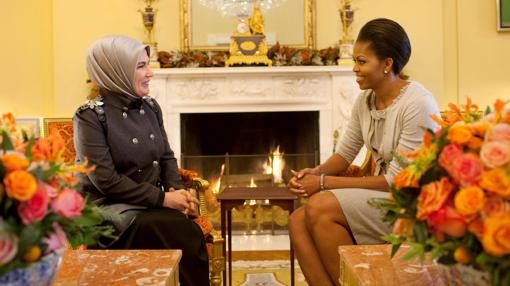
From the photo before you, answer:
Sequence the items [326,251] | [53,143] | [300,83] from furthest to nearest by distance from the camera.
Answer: [300,83], [326,251], [53,143]

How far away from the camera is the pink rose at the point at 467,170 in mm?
1076

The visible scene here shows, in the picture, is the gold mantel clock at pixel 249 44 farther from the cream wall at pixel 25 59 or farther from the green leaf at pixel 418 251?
the green leaf at pixel 418 251

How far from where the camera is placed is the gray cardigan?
2.34m

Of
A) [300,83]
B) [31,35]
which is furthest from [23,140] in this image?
[31,35]

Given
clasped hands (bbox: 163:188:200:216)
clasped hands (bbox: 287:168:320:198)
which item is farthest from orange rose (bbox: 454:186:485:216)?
clasped hands (bbox: 163:188:200:216)

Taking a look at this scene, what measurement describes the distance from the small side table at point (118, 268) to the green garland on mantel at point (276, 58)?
3502 mm

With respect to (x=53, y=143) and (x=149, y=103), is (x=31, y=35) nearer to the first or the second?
(x=149, y=103)

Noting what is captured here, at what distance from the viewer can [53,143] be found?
122 centimetres

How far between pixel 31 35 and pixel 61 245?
487 cm

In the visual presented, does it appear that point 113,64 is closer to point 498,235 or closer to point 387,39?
point 387,39

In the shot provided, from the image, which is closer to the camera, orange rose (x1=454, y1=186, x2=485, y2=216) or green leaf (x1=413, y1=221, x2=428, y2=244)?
orange rose (x1=454, y1=186, x2=485, y2=216)

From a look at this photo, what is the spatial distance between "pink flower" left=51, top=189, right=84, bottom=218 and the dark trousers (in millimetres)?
1281

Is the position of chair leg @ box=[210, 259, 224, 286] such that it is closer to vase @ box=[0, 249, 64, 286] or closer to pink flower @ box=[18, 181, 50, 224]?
vase @ box=[0, 249, 64, 286]

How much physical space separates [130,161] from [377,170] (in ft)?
3.69
